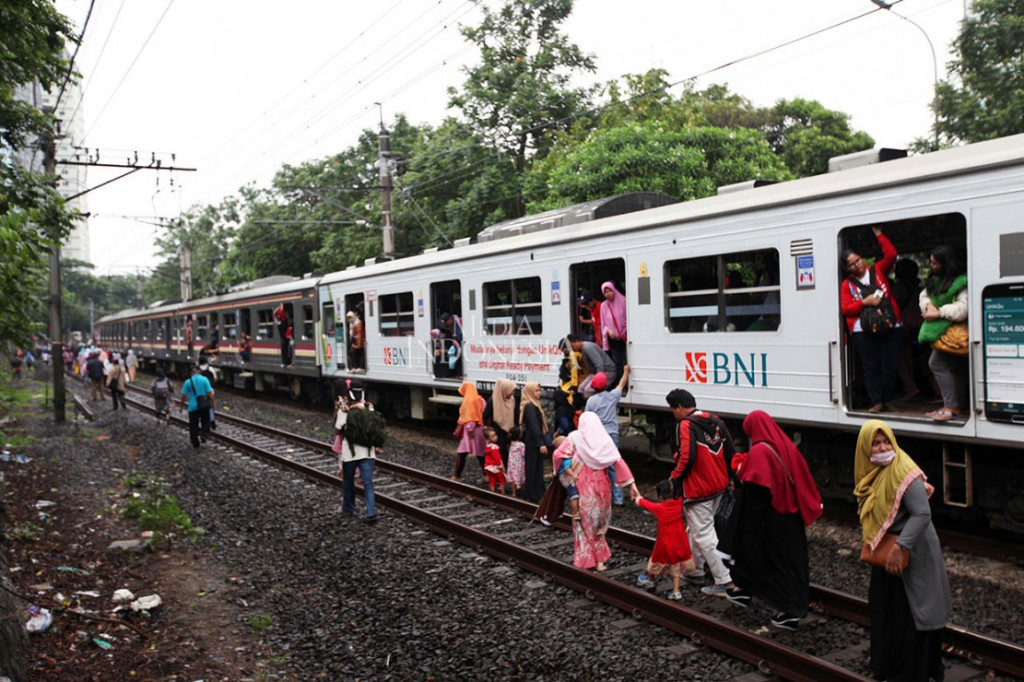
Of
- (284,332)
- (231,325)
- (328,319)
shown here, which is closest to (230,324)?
(231,325)

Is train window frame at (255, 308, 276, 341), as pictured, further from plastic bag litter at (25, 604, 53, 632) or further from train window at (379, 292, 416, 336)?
plastic bag litter at (25, 604, 53, 632)

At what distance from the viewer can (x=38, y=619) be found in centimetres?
619

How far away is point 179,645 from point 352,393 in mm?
3631

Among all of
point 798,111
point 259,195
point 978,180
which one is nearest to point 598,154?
point 978,180

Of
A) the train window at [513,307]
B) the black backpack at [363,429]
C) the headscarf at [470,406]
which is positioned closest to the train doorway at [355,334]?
the train window at [513,307]

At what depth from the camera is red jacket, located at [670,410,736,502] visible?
20.1 feet

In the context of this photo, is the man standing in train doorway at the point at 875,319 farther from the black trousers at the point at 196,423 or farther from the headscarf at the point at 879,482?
the black trousers at the point at 196,423

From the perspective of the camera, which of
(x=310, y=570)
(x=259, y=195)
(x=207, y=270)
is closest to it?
(x=310, y=570)

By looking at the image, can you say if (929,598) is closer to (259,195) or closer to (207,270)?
(259,195)

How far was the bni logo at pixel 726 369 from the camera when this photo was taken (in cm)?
855

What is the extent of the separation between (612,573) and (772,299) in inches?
129

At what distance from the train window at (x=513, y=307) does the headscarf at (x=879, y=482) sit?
7.39 meters

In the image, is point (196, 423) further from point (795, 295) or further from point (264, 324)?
point (795, 295)

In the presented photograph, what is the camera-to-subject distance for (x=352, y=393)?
9.31m
